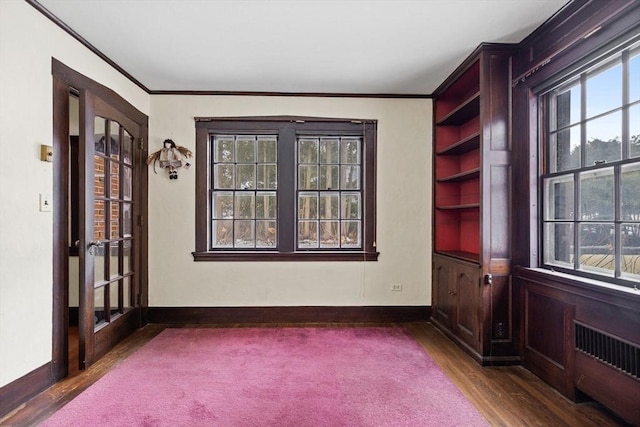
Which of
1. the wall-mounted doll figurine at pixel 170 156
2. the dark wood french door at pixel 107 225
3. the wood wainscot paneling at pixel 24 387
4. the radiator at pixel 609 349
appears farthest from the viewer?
the wall-mounted doll figurine at pixel 170 156

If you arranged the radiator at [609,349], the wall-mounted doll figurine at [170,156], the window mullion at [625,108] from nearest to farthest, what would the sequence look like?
the radiator at [609,349] < the window mullion at [625,108] < the wall-mounted doll figurine at [170,156]

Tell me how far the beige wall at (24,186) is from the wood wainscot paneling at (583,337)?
3.68m

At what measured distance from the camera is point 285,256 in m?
4.04

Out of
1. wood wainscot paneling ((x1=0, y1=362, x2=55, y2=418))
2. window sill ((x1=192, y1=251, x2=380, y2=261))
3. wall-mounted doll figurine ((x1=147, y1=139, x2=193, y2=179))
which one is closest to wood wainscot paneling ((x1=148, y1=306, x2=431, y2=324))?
window sill ((x1=192, y1=251, x2=380, y2=261))

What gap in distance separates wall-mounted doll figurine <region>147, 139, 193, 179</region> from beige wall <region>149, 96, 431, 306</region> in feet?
0.33

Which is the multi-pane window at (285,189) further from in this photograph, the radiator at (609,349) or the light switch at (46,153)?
the radiator at (609,349)

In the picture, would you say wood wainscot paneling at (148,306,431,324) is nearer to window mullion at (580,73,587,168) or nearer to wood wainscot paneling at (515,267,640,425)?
wood wainscot paneling at (515,267,640,425)

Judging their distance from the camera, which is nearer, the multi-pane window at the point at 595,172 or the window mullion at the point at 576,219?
the multi-pane window at the point at 595,172

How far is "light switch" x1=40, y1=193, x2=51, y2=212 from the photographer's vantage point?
2451 millimetres

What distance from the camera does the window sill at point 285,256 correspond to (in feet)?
13.1

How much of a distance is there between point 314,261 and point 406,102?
2184 millimetres

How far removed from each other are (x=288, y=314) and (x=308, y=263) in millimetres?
639

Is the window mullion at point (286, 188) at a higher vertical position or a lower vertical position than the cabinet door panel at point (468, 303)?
higher

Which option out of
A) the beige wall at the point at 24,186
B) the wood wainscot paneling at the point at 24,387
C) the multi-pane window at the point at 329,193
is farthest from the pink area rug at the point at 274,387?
the multi-pane window at the point at 329,193
